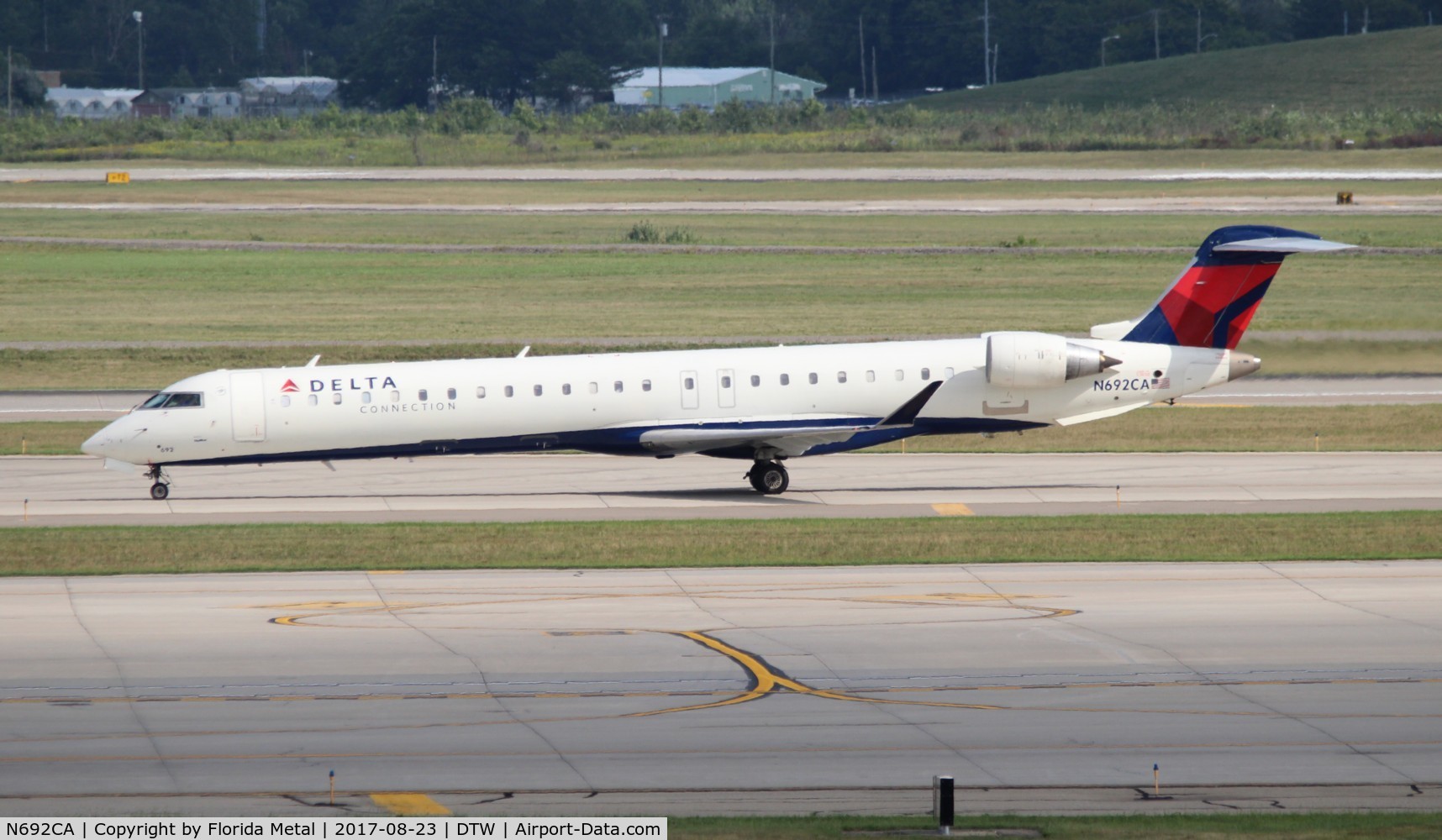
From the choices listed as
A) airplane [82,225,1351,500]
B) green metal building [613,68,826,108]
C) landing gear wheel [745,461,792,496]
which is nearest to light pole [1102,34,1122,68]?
green metal building [613,68,826,108]

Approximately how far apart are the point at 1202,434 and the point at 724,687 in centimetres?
2378

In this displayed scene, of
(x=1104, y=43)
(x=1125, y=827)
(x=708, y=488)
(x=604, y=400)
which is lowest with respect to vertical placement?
(x=708, y=488)

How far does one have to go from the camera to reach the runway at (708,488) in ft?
106

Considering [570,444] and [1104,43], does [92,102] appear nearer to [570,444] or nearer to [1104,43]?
[1104,43]

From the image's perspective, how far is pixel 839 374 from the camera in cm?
3397

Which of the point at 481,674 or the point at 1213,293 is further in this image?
the point at 1213,293

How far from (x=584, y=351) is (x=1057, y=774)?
36754mm

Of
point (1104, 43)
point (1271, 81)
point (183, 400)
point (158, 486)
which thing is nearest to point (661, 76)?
point (1104, 43)

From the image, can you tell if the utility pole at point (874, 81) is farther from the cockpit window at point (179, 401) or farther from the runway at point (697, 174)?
the cockpit window at point (179, 401)

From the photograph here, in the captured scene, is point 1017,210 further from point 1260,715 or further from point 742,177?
point 1260,715

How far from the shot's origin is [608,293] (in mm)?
66375

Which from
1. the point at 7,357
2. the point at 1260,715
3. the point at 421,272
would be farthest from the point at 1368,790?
the point at 421,272

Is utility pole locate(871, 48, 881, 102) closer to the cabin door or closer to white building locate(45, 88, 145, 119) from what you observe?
white building locate(45, 88, 145, 119)

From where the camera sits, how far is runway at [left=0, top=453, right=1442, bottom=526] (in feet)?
106
